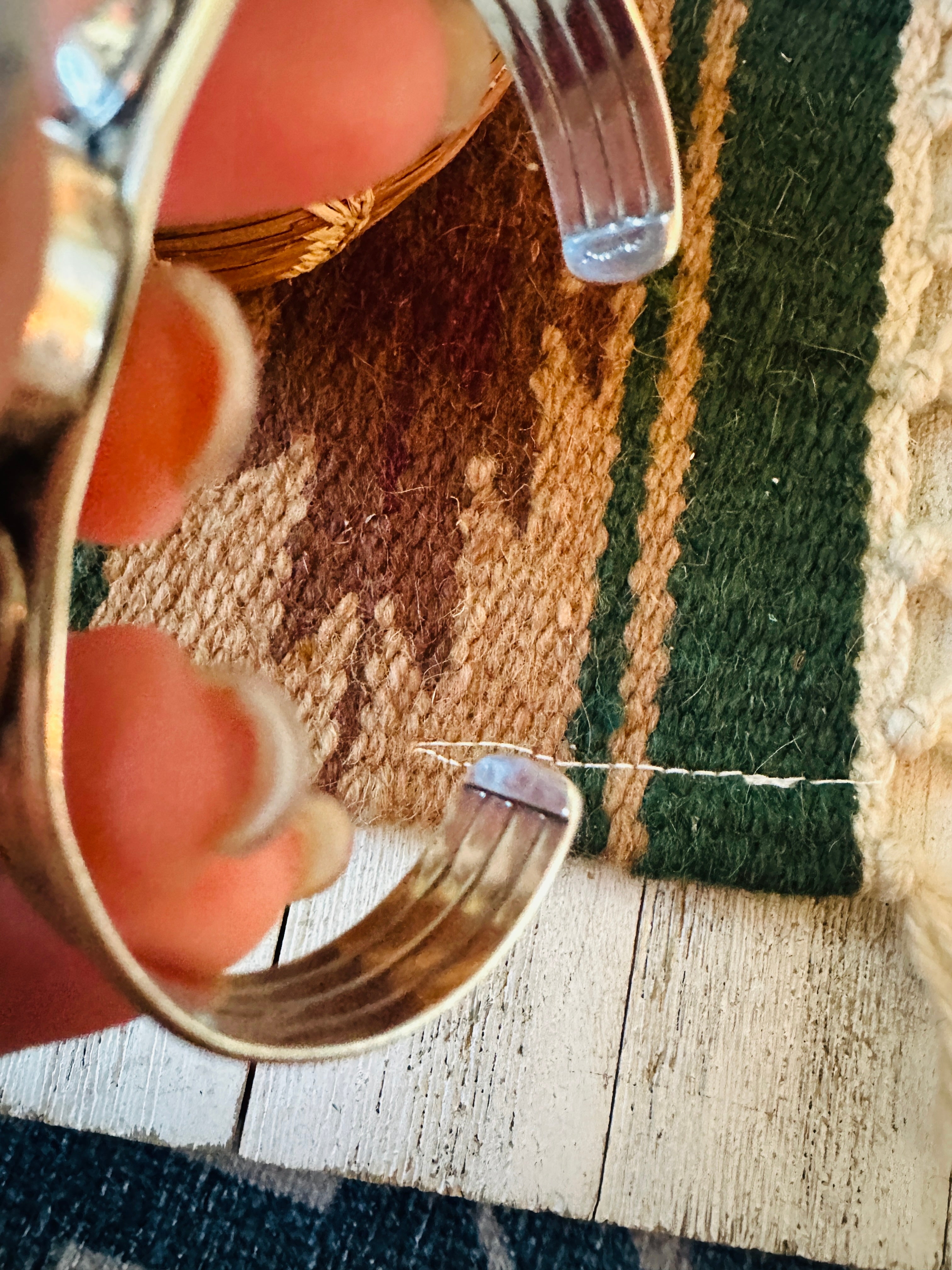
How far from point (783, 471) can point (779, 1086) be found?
0.74 feet

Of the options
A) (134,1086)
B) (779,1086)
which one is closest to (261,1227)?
(134,1086)

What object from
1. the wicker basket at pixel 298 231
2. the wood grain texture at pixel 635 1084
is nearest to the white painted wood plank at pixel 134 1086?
the wood grain texture at pixel 635 1084

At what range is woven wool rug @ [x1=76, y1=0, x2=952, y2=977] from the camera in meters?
0.37

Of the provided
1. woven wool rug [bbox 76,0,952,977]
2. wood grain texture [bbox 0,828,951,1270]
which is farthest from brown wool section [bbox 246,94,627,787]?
wood grain texture [bbox 0,828,951,1270]

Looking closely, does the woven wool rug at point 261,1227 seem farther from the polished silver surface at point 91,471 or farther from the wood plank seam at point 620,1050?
the polished silver surface at point 91,471

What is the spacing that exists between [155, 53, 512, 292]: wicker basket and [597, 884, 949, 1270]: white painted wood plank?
0.26 metres

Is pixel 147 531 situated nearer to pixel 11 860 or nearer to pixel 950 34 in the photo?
pixel 11 860

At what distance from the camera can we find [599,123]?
268 mm

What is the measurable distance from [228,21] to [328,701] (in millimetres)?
260

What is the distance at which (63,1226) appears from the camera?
376 millimetres

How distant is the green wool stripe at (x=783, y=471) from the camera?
365 millimetres

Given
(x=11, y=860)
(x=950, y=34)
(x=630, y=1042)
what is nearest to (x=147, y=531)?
(x=11, y=860)

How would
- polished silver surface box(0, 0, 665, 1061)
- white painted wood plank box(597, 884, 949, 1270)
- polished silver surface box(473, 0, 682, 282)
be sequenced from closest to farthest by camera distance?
polished silver surface box(0, 0, 665, 1061), polished silver surface box(473, 0, 682, 282), white painted wood plank box(597, 884, 949, 1270)

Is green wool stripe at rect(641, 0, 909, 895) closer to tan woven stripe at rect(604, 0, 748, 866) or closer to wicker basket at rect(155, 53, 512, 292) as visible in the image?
tan woven stripe at rect(604, 0, 748, 866)
